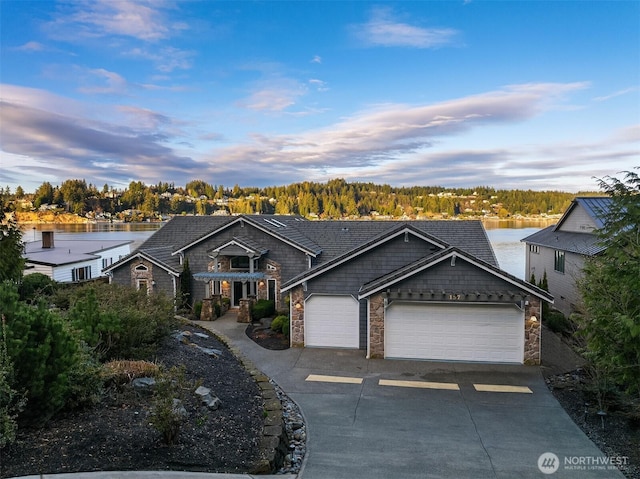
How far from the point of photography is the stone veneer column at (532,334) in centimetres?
1390

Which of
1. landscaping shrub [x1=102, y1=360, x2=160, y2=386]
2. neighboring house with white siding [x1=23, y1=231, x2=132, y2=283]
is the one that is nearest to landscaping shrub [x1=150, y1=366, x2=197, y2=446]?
landscaping shrub [x1=102, y1=360, x2=160, y2=386]

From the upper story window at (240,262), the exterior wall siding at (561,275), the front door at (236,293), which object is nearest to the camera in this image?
the exterior wall siding at (561,275)

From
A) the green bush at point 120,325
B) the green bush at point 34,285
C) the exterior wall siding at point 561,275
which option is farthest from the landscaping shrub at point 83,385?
the exterior wall siding at point 561,275

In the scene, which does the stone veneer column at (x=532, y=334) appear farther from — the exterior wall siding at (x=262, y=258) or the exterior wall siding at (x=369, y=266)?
the exterior wall siding at (x=262, y=258)

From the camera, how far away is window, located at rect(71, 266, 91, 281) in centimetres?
2962

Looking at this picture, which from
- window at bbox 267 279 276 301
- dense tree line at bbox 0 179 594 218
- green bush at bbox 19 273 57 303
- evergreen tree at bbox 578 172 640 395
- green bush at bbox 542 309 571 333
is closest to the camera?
evergreen tree at bbox 578 172 640 395

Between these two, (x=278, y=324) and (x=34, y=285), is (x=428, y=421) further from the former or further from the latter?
(x=34, y=285)

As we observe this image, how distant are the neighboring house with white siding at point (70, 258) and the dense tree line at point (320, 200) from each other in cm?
5670

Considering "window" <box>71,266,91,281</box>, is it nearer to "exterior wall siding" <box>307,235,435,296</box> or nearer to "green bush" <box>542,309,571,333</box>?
"exterior wall siding" <box>307,235,435,296</box>

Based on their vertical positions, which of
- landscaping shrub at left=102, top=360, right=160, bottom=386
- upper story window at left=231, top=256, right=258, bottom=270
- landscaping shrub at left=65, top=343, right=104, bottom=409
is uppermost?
upper story window at left=231, top=256, right=258, bottom=270

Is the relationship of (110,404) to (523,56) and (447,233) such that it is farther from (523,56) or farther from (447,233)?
(523,56)

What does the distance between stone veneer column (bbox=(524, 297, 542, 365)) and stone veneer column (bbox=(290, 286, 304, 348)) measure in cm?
802

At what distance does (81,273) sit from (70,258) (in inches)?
54.4

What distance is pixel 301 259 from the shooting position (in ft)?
75.8
